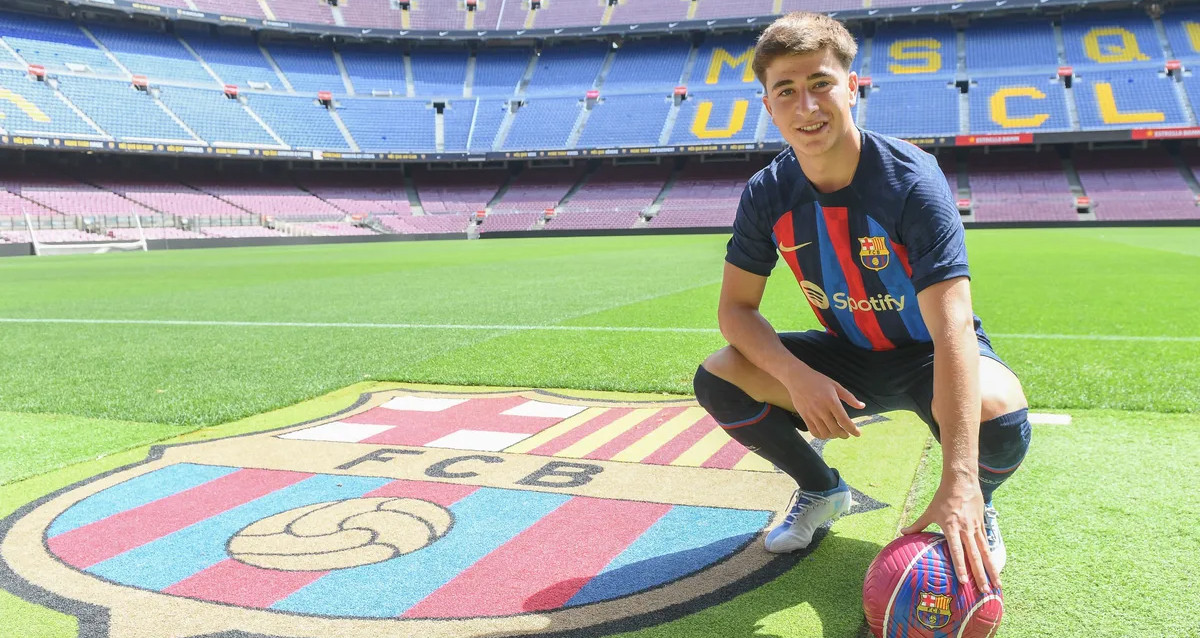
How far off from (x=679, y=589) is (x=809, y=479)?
73 cm

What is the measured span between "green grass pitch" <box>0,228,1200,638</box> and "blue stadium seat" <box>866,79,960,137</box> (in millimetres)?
31888

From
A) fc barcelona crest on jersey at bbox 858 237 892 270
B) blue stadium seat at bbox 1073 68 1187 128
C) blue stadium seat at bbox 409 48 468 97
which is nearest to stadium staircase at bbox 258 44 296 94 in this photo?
blue stadium seat at bbox 409 48 468 97

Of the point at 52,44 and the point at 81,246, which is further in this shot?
the point at 52,44

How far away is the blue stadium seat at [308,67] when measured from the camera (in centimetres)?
5195

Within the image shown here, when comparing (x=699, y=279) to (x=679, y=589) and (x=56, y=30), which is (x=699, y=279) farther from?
(x=56, y=30)

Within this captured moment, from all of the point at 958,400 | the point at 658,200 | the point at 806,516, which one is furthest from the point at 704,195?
the point at 958,400

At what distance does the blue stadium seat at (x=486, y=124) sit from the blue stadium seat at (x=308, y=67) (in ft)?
Answer: 28.2

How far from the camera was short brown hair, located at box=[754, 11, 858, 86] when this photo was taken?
2406 mm

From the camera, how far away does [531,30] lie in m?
54.4

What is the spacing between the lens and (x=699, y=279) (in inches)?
553

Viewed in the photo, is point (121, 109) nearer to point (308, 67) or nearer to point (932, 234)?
point (308, 67)

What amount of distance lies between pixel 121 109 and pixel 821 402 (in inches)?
1916

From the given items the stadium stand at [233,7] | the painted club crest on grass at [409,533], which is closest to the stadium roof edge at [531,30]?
the stadium stand at [233,7]

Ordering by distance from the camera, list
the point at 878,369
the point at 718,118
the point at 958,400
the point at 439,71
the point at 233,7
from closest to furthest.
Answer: the point at 958,400, the point at 878,369, the point at 718,118, the point at 233,7, the point at 439,71
